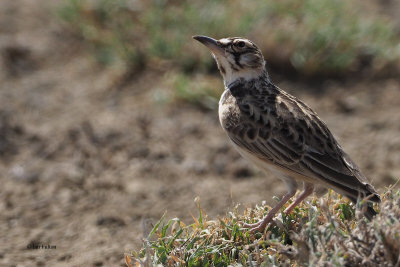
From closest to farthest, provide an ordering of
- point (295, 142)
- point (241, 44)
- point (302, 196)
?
point (302, 196) < point (295, 142) < point (241, 44)

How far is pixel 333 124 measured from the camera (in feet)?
28.6

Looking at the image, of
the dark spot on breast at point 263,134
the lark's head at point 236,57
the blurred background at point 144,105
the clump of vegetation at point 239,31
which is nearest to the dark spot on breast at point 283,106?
the dark spot on breast at point 263,134

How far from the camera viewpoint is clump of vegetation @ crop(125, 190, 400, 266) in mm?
4023

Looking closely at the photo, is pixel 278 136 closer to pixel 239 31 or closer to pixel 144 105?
pixel 144 105

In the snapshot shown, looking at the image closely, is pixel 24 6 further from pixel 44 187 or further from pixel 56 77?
pixel 44 187

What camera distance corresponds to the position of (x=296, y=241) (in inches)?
164

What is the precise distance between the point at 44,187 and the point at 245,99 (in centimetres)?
281

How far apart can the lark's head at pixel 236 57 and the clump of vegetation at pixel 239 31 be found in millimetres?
3394

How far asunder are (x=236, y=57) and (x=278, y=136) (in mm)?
996

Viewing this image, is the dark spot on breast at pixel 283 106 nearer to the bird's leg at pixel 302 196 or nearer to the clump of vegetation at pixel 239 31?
the bird's leg at pixel 302 196

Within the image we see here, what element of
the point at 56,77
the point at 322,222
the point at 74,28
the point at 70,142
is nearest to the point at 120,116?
the point at 70,142

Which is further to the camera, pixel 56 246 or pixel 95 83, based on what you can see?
pixel 95 83

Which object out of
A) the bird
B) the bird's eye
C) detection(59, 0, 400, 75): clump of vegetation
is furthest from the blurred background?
the bird's eye

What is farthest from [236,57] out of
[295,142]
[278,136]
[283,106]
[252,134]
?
[295,142]
